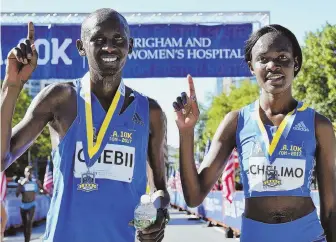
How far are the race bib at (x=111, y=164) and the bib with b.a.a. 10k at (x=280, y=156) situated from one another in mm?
720

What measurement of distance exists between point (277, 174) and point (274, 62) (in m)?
0.64

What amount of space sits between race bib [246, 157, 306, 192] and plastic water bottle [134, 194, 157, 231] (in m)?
Answer: 0.74

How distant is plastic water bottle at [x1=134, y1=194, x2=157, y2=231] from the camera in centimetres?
331

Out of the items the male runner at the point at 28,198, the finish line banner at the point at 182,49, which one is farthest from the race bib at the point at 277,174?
the male runner at the point at 28,198

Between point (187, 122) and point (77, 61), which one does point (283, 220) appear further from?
point (77, 61)

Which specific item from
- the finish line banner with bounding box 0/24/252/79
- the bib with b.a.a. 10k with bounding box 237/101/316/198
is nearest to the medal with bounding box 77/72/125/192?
the bib with b.a.a. 10k with bounding box 237/101/316/198

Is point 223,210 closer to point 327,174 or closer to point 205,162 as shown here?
point 205,162

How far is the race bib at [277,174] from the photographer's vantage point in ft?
12.5

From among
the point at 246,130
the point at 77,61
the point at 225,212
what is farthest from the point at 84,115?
the point at 225,212

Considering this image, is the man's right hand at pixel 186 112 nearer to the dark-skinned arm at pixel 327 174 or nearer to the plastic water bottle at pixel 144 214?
the plastic water bottle at pixel 144 214

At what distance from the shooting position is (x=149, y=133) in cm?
380

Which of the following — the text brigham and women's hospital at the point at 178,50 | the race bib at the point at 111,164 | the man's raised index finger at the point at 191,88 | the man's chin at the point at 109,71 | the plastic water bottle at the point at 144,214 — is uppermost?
the text brigham and women's hospital at the point at 178,50

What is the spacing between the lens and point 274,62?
12.7 ft

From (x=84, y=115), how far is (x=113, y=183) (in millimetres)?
394
